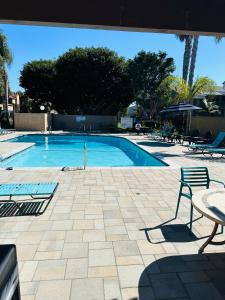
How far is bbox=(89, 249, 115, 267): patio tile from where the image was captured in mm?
3178

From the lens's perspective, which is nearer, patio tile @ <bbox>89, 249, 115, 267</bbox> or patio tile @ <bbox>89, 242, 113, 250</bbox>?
patio tile @ <bbox>89, 249, 115, 267</bbox>

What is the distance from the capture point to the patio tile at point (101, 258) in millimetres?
3178

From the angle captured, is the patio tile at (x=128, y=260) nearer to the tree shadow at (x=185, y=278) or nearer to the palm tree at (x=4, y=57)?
the tree shadow at (x=185, y=278)

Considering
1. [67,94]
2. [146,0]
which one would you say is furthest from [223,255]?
[67,94]

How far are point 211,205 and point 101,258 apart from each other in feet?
5.03

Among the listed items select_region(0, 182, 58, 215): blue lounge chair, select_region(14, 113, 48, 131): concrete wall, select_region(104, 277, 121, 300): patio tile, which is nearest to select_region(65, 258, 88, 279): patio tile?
select_region(104, 277, 121, 300): patio tile

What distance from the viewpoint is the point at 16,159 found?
39.7 ft

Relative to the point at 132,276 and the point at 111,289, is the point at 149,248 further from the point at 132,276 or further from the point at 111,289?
the point at 111,289

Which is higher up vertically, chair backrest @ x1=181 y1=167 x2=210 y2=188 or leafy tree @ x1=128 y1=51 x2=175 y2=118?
leafy tree @ x1=128 y1=51 x2=175 y2=118

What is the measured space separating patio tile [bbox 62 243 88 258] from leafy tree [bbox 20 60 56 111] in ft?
88.5

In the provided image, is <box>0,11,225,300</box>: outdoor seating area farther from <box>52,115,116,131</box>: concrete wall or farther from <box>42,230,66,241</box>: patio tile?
<box>52,115,116,131</box>: concrete wall

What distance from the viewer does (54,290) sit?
8.80 ft

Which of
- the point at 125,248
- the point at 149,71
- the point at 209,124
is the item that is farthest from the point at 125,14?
the point at 149,71

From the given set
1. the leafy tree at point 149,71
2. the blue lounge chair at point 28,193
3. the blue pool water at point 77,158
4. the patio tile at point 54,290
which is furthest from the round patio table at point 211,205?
the leafy tree at point 149,71
